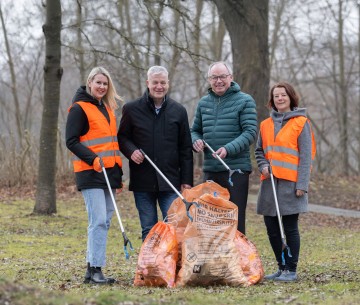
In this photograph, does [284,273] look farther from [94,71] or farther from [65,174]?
[65,174]

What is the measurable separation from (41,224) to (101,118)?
5.96 meters

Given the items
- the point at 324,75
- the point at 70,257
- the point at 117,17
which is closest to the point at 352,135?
the point at 324,75

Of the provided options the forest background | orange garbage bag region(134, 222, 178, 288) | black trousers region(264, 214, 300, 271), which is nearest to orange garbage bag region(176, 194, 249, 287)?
orange garbage bag region(134, 222, 178, 288)

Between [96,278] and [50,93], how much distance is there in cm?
659

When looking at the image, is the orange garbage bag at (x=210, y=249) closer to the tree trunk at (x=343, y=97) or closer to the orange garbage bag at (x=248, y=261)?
the orange garbage bag at (x=248, y=261)

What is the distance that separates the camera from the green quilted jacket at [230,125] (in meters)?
6.45

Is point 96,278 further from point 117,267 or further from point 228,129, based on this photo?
point 228,129

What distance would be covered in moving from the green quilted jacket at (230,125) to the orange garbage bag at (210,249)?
59 cm

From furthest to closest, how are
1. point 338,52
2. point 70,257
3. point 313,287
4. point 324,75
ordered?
point 324,75 < point 338,52 < point 70,257 < point 313,287

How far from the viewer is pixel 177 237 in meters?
6.12

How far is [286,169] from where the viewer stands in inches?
255

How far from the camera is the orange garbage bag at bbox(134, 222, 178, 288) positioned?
5.85 metres

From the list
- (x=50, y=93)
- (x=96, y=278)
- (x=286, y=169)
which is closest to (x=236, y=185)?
(x=286, y=169)

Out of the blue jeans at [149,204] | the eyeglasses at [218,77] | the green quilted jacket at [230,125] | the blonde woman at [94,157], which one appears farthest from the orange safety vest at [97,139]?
the eyeglasses at [218,77]
